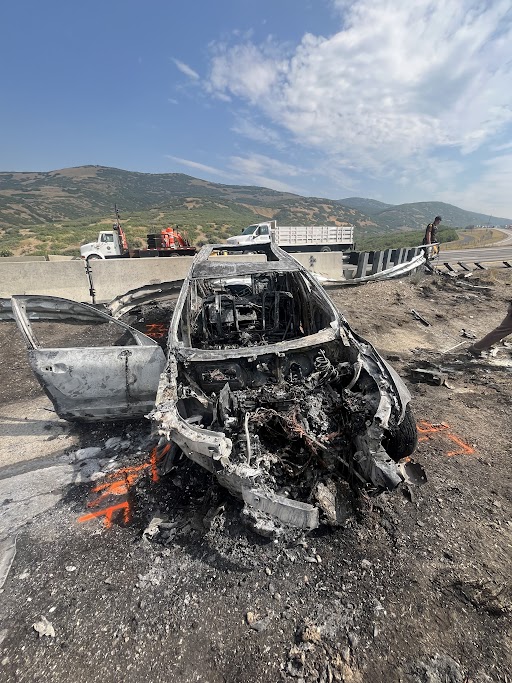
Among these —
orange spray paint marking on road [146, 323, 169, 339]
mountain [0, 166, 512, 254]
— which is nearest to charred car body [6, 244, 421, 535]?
orange spray paint marking on road [146, 323, 169, 339]

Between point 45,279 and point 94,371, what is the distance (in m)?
6.05

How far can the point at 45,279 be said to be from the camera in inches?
329

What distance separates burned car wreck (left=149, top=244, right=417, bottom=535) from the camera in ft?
7.89

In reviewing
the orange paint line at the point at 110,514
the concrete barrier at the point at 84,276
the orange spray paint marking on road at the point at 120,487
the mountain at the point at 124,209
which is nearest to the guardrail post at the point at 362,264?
the concrete barrier at the point at 84,276

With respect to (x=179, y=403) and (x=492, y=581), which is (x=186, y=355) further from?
(x=492, y=581)

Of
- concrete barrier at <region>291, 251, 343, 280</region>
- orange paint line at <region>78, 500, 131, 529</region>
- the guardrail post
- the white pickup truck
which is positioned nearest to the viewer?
orange paint line at <region>78, 500, 131, 529</region>

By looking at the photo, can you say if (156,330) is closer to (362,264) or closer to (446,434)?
(446,434)

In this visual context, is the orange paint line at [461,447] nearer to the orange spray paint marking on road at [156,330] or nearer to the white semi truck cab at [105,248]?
the orange spray paint marking on road at [156,330]

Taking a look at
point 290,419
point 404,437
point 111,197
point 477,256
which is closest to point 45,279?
point 290,419

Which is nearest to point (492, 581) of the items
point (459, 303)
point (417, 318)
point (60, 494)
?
point (60, 494)

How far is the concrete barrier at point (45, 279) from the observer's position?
26.7ft

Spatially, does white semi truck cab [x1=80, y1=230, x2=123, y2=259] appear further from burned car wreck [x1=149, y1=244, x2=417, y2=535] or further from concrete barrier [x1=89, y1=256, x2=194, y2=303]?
burned car wreck [x1=149, y1=244, x2=417, y2=535]

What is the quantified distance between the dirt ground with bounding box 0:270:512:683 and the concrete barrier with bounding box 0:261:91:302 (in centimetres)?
647

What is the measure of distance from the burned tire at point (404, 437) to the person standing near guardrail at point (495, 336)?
12.9ft
